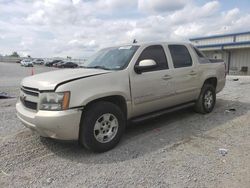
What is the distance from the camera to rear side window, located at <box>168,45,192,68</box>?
5.74 meters

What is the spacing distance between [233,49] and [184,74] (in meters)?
27.3

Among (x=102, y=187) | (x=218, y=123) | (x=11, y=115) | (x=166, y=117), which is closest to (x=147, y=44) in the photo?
(x=166, y=117)

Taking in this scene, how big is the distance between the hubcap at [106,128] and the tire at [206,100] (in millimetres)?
2932

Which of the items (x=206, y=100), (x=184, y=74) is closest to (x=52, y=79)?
(x=184, y=74)

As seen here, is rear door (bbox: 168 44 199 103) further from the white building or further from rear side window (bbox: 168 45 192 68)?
the white building

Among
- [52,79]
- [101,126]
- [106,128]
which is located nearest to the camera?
[52,79]

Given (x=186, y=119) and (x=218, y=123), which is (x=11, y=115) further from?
(x=218, y=123)

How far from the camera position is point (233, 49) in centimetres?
3025

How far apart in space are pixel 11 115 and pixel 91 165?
3.80 metres

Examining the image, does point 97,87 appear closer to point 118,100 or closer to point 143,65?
point 118,100

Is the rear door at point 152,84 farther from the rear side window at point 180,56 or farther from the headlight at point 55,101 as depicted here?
the headlight at point 55,101

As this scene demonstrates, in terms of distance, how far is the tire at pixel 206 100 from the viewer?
6570mm

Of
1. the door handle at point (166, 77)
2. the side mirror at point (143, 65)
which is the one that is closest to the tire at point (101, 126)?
the side mirror at point (143, 65)

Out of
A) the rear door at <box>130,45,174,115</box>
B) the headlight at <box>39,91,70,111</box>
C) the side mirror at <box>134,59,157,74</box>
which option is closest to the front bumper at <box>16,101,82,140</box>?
the headlight at <box>39,91,70,111</box>
